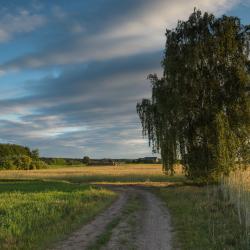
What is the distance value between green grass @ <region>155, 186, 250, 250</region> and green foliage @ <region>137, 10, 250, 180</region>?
14.3m

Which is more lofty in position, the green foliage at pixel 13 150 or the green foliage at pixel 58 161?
the green foliage at pixel 13 150

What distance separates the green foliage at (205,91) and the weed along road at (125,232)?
55.7ft

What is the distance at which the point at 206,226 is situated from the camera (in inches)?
751

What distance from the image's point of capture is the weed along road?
15.4 meters

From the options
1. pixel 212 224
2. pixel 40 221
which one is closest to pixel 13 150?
pixel 40 221

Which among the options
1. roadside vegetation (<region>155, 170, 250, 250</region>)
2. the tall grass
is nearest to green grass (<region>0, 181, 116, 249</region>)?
roadside vegetation (<region>155, 170, 250, 250</region>)

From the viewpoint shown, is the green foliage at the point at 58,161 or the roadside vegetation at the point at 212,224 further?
the green foliage at the point at 58,161

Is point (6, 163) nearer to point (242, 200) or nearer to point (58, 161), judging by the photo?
point (58, 161)

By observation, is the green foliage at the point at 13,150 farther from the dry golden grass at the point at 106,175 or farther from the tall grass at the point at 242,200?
the tall grass at the point at 242,200

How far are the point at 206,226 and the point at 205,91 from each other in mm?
23793

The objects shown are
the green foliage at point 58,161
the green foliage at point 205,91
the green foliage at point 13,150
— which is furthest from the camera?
the green foliage at point 58,161

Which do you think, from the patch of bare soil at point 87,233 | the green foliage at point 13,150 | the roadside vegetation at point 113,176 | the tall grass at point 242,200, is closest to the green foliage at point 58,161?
the green foliage at point 13,150

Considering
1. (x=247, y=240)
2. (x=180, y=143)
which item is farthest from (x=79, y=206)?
(x=180, y=143)

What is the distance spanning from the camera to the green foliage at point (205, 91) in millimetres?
40875
